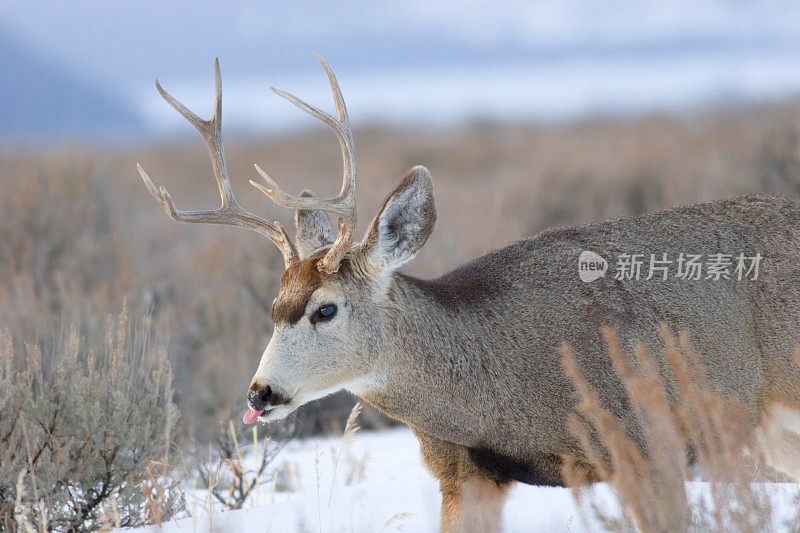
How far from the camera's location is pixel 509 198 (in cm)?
1585

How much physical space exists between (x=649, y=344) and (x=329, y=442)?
366 centimetres

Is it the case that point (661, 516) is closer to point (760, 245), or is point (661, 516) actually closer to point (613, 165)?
point (760, 245)

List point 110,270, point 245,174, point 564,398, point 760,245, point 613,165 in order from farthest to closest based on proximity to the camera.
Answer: point 245,174, point 613,165, point 110,270, point 760,245, point 564,398

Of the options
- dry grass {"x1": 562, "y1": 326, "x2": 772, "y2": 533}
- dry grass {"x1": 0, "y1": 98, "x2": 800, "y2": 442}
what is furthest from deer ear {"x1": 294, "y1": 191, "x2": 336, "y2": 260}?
dry grass {"x1": 0, "y1": 98, "x2": 800, "y2": 442}

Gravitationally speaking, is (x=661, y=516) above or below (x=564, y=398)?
below

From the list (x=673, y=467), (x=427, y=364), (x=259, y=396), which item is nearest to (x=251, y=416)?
(x=259, y=396)

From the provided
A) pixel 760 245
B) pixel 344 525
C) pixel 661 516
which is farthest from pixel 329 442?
pixel 661 516

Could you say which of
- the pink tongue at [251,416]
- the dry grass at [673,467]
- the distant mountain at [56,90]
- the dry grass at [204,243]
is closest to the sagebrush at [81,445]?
the pink tongue at [251,416]

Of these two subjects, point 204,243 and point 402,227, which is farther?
point 204,243

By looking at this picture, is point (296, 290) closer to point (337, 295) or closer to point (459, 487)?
point (337, 295)

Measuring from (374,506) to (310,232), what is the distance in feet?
4.75

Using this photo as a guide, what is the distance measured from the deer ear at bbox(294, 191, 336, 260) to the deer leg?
1.04 metres

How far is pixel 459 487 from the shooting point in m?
4.76

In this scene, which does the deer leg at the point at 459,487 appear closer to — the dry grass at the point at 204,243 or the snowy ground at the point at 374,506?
the snowy ground at the point at 374,506
